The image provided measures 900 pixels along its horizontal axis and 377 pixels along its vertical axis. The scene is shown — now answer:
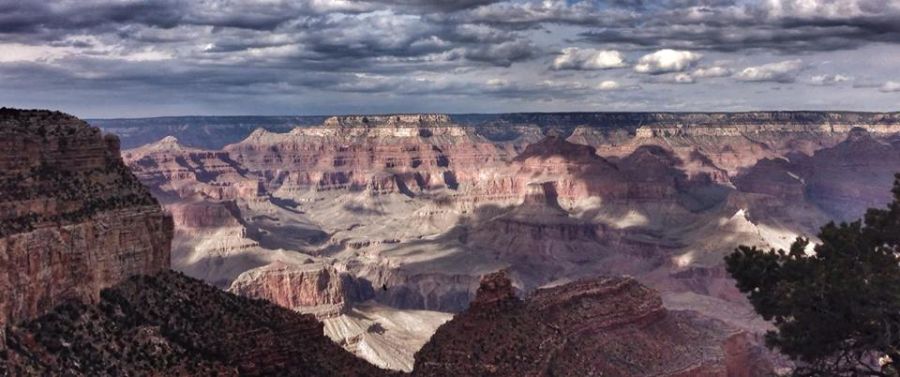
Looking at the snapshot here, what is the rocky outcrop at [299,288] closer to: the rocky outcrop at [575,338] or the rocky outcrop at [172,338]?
the rocky outcrop at [575,338]

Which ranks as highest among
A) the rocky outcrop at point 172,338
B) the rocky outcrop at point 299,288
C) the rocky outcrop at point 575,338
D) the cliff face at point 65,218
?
the cliff face at point 65,218

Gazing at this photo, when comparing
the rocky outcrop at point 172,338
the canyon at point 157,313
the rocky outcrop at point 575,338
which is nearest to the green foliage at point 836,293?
the rocky outcrop at point 575,338

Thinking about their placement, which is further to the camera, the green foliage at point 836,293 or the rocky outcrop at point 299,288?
the rocky outcrop at point 299,288

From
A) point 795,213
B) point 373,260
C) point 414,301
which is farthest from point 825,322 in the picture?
point 795,213

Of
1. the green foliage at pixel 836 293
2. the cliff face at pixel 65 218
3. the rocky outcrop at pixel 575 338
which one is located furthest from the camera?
the rocky outcrop at pixel 575 338

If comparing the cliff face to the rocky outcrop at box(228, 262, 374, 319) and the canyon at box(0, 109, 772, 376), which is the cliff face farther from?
the rocky outcrop at box(228, 262, 374, 319)

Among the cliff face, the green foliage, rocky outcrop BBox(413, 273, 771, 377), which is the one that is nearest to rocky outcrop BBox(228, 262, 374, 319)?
rocky outcrop BBox(413, 273, 771, 377)
